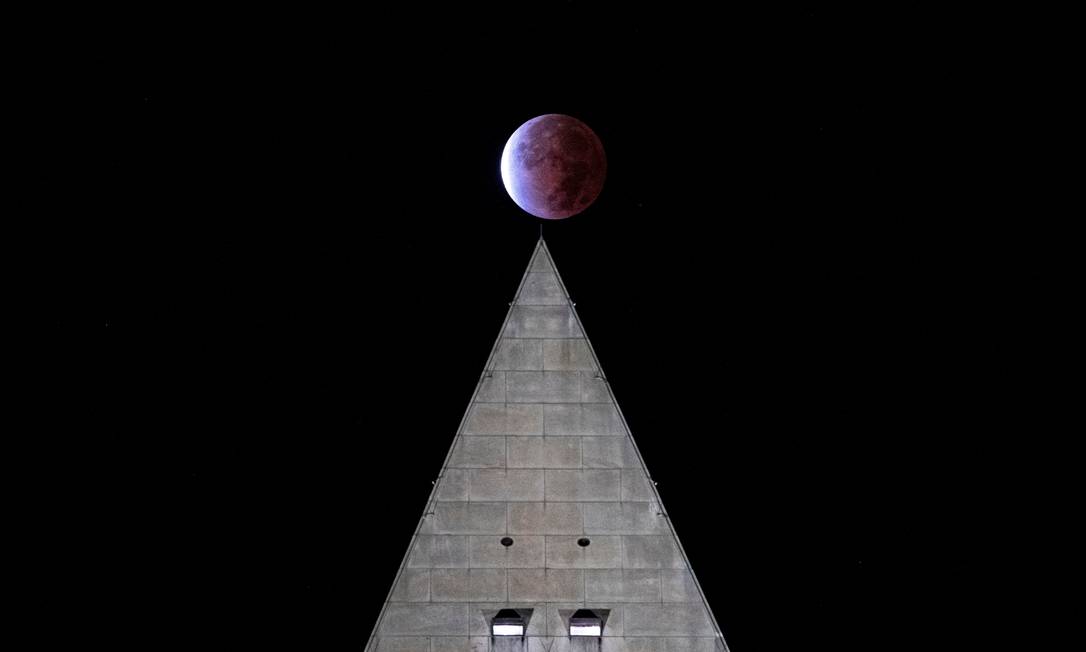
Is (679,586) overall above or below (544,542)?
below

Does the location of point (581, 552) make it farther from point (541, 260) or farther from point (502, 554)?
point (541, 260)

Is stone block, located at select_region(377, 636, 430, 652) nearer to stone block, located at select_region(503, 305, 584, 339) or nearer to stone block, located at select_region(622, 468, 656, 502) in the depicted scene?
stone block, located at select_region(622, 468, 656, 502)

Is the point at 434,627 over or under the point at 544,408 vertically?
under

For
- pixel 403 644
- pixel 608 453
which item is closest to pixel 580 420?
pixel 608 453

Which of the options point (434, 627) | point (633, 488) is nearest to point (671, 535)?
point (633, 488)

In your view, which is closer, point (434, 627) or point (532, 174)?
point (434, 627)

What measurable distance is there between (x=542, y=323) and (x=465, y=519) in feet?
14.3

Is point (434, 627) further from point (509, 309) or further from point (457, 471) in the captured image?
point (509, 309)

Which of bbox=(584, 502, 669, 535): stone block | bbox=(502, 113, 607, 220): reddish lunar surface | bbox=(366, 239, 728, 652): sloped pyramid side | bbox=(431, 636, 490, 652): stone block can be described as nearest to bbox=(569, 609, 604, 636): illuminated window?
bbox=(366, 239, 728, 652): sloped pyramid side

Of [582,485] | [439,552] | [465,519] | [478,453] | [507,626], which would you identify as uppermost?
[478,453]

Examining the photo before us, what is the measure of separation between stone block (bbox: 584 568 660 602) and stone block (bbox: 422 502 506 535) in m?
2.09

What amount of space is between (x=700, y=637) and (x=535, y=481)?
4.41 meters

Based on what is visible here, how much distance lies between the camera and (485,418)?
5659cm

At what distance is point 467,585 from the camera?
55.5 metres
